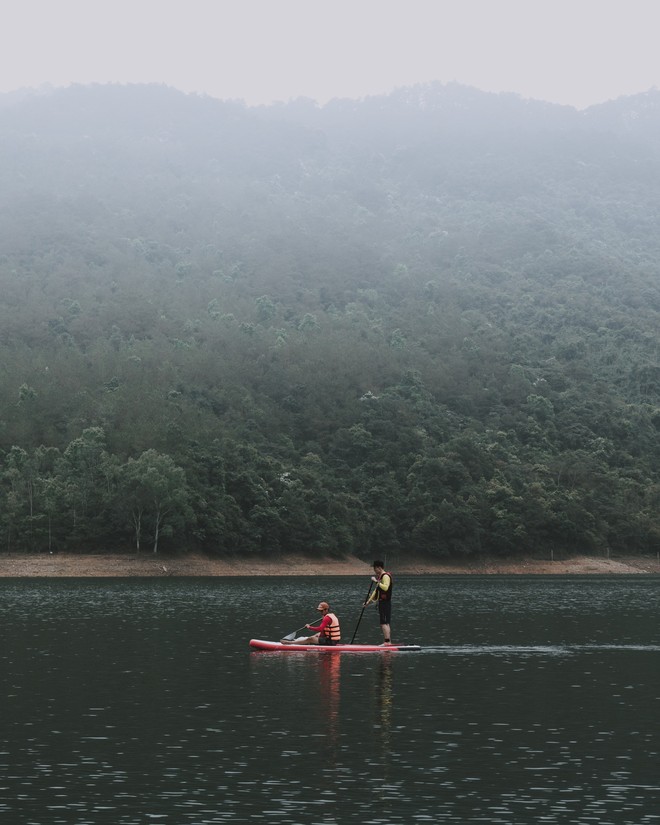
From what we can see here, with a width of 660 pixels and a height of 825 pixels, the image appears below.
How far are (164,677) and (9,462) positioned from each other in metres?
98.4

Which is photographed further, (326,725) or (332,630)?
(332,630)

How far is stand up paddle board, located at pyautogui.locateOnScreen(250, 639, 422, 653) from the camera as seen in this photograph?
46688mm

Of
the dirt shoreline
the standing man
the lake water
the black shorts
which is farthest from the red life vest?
the dirt shoreline

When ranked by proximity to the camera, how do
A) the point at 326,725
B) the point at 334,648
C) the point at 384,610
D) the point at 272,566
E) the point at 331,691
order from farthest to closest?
1. the point at 272,566
2. the point at 384,610
3. the point at 334,648
4. the point at 331,691
5. the point at 326,725

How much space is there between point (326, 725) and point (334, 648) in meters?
17.2

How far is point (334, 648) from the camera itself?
47.1 meters

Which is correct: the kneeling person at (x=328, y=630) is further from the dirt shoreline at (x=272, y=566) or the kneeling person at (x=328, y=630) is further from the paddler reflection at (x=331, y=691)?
the dirt shoreline at (x=272, y=566)

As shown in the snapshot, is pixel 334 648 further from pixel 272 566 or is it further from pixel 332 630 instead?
pixel 272 566

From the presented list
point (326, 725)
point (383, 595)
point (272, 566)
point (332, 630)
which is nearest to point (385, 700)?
point (326, 725)

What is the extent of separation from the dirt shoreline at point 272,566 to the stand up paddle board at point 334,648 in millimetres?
71897

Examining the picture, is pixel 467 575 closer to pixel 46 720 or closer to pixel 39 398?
pixel 39 398

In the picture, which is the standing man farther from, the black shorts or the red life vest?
the red life vest

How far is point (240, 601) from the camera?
78562 mm

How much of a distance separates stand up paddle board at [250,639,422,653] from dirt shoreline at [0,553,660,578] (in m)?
71.9
